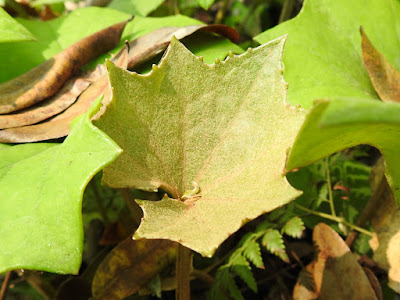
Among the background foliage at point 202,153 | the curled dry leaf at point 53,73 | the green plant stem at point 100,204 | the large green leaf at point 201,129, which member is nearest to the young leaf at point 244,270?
the background foliage at point 202,153

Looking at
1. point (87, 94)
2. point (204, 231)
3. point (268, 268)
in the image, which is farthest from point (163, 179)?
point (268, 268)

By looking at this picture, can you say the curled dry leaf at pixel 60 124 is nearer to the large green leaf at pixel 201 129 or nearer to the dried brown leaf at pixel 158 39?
the dried brown leaf at pixel 158 39

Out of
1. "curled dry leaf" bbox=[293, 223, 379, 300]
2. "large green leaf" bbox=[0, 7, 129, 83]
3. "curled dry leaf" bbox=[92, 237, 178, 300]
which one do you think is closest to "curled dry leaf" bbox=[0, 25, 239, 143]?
"large green leaf" bbox=[0, 7, 129, 83]

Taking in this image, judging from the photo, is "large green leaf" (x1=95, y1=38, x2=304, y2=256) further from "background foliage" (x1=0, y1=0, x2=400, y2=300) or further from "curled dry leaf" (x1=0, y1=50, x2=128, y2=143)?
"curled dry leaf" (x1=0, y1=50, x2=128, y2=143)

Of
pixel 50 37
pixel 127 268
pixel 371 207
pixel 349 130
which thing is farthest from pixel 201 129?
pixel 50 37

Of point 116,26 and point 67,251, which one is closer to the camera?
point 67,251

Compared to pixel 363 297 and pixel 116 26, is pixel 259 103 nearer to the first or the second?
pixel 363 297
